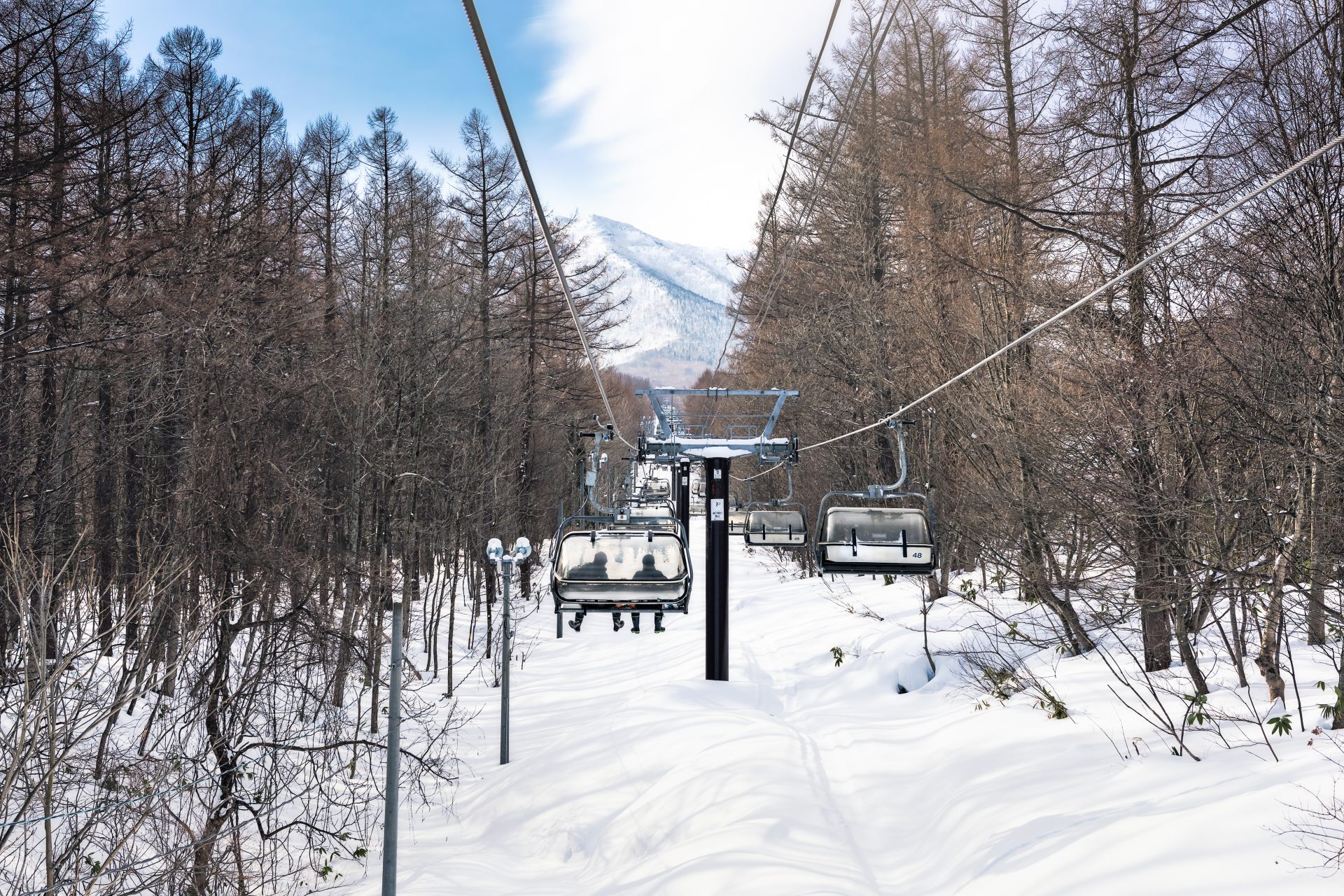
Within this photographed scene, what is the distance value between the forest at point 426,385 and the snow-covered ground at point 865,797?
1264 mm

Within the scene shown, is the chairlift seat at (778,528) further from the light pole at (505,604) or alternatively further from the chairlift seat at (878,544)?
the light pole at (505,604)

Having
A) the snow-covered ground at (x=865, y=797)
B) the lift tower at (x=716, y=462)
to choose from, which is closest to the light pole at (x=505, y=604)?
the snow-covered ground at (x=865, y=797)

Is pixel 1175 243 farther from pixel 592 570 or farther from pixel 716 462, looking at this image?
pixel 716 462

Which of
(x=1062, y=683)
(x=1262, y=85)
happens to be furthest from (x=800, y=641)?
(x=1262, y=85)

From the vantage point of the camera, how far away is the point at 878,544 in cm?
964

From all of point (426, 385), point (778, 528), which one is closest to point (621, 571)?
point (778, 528)

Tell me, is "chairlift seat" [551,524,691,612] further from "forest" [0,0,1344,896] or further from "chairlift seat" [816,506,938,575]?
"forest" [0,0,1344,896]

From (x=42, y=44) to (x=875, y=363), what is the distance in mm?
16131

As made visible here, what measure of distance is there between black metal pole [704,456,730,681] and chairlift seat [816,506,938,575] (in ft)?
10.2

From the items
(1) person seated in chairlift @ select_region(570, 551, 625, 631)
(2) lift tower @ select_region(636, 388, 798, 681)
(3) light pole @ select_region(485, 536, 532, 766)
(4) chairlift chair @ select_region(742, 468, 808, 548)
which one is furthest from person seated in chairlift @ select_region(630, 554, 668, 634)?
(4) chairlift chair @ select_region(742, 468, 808, 548)

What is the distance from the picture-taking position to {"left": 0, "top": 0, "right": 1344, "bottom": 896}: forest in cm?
841

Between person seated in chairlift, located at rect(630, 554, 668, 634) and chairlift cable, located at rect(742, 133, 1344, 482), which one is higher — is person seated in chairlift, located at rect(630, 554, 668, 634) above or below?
below

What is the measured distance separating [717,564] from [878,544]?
13.7ft

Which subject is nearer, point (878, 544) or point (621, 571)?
point (621, 571)
